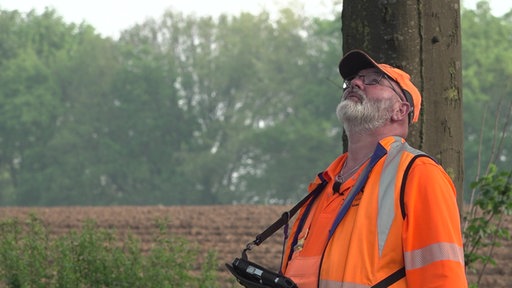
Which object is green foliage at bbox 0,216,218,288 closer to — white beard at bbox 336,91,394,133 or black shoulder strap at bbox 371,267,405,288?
white beard at bbox 336,91,394,133

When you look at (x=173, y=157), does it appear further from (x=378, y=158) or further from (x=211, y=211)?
(x=378, y=158)

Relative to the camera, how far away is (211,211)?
2591cm

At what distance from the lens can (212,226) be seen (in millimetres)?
21734

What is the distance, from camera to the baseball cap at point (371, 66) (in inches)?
153

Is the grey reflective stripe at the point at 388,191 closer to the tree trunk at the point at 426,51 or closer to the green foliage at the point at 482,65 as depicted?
the tree trunk at the point at 426,51

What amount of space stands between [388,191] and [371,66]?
55 cm

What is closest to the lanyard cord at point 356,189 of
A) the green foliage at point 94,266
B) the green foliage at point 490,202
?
the green foliage at point 490,202

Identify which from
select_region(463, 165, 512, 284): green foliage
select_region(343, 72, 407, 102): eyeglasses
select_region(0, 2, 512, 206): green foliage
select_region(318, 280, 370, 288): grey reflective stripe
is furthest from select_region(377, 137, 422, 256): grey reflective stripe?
select_region(0, 2, 512, 206): green foliage

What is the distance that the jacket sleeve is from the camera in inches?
134

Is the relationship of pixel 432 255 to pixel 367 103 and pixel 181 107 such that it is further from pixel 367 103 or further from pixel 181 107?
pixel 181 107

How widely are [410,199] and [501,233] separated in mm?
3875

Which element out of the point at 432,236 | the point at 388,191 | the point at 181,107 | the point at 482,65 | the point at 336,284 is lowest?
the point at 336,284

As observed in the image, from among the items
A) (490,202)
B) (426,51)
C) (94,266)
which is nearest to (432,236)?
(426,51)

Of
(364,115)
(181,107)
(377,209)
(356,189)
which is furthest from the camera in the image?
(181,107)
